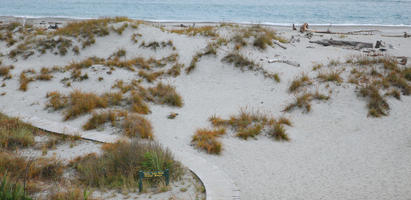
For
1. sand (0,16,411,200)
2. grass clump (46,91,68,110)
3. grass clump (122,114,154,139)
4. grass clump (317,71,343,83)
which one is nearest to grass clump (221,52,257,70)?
sand (0,16,411,200)

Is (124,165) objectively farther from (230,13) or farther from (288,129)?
(230,13)

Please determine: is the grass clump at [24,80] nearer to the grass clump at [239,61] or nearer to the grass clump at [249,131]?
the grass clump at [239,61]

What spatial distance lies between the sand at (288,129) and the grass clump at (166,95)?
15.6 inches

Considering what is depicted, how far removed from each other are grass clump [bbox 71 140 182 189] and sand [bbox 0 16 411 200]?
111cm

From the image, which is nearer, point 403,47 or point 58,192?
point 58,192

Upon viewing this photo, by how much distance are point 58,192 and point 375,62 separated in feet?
47.6

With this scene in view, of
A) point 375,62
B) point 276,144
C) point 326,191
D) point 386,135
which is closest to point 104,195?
point 326,191

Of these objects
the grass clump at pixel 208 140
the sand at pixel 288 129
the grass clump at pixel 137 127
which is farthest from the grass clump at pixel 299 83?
the grass clump at pixel 137 127

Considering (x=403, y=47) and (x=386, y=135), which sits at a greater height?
(x=403, y=47)

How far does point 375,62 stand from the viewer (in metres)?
14.7

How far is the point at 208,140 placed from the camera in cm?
888

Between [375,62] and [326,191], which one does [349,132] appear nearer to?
[326,191]

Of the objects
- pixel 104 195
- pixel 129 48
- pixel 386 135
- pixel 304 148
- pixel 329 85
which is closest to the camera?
pixel 104 195

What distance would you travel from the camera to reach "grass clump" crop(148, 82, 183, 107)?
40.6ft
